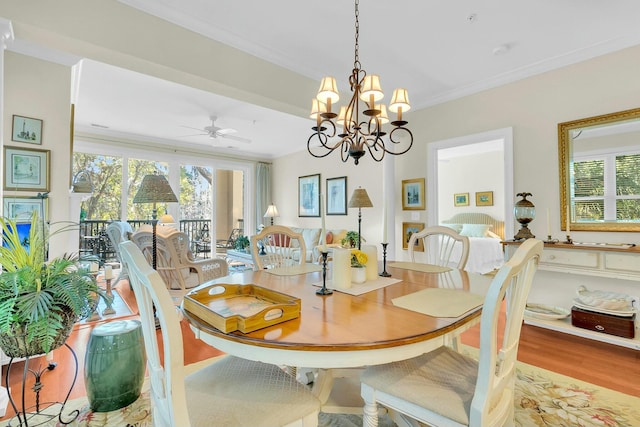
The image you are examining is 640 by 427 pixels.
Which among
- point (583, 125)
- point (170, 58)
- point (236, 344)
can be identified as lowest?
point (236, 344)

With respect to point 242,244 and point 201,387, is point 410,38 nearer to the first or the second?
point 201,387

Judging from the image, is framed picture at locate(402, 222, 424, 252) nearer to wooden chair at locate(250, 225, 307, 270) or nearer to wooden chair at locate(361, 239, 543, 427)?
wooden chair at locate(250, 225, 307, 270)

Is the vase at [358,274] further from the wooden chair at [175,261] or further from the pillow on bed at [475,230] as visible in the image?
the pillow on bed at [475,230]

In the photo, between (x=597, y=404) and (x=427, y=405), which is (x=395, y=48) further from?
(x=597, y=404)

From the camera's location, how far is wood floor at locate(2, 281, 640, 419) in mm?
2029

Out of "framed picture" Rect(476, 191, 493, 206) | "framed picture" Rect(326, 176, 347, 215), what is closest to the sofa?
"framed picture" Rect(326, 176, 347, 215)

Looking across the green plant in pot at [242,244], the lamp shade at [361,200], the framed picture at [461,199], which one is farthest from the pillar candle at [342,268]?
the framed picture at [461,199]

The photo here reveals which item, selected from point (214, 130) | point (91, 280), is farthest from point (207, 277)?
point (214, 130)

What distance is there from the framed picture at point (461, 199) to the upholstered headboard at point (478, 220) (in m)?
0.32

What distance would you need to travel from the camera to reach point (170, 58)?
2285 mm

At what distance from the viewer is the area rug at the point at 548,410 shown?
5.51 feet

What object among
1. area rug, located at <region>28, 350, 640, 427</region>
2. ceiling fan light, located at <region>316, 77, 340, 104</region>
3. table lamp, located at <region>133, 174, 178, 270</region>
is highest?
ceiling fan light, located at <region>316, 77, 340, 104</region>

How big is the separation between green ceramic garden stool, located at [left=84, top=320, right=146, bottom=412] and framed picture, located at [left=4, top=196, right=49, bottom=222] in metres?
1.23

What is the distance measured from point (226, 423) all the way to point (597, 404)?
2154mm
